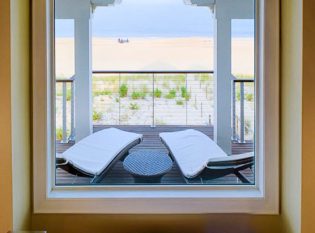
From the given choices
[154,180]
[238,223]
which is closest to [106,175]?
[154,180]

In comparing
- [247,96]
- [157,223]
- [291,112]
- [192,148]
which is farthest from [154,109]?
[291,112]

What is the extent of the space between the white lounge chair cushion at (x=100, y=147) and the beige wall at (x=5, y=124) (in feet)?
1.58

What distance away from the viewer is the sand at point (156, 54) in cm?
189

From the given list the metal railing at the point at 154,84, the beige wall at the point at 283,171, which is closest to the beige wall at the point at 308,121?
the beige wall at the point at 283,171

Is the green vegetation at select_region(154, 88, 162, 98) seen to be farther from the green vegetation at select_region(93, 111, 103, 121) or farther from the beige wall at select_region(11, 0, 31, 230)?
Answer: the beige wall at select_region(11, 0, 31, 230)

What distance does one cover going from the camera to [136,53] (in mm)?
2057

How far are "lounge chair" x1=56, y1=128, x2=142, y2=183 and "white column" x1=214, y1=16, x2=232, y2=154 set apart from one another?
1.53 ft

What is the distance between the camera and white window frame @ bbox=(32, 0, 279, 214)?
5.42ft

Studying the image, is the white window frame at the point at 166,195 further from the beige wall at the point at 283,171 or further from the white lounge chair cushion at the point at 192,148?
the white lounge chair cushion at the point at 192,148

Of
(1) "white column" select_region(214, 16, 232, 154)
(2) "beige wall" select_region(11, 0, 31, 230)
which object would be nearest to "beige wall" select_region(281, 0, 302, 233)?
(1) "white column" select_region(214, 16, 232, 154)

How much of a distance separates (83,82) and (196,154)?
771 mm

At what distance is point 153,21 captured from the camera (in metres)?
2.12

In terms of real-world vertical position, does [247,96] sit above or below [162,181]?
above

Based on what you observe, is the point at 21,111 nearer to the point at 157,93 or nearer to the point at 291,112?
the point at 157,93
